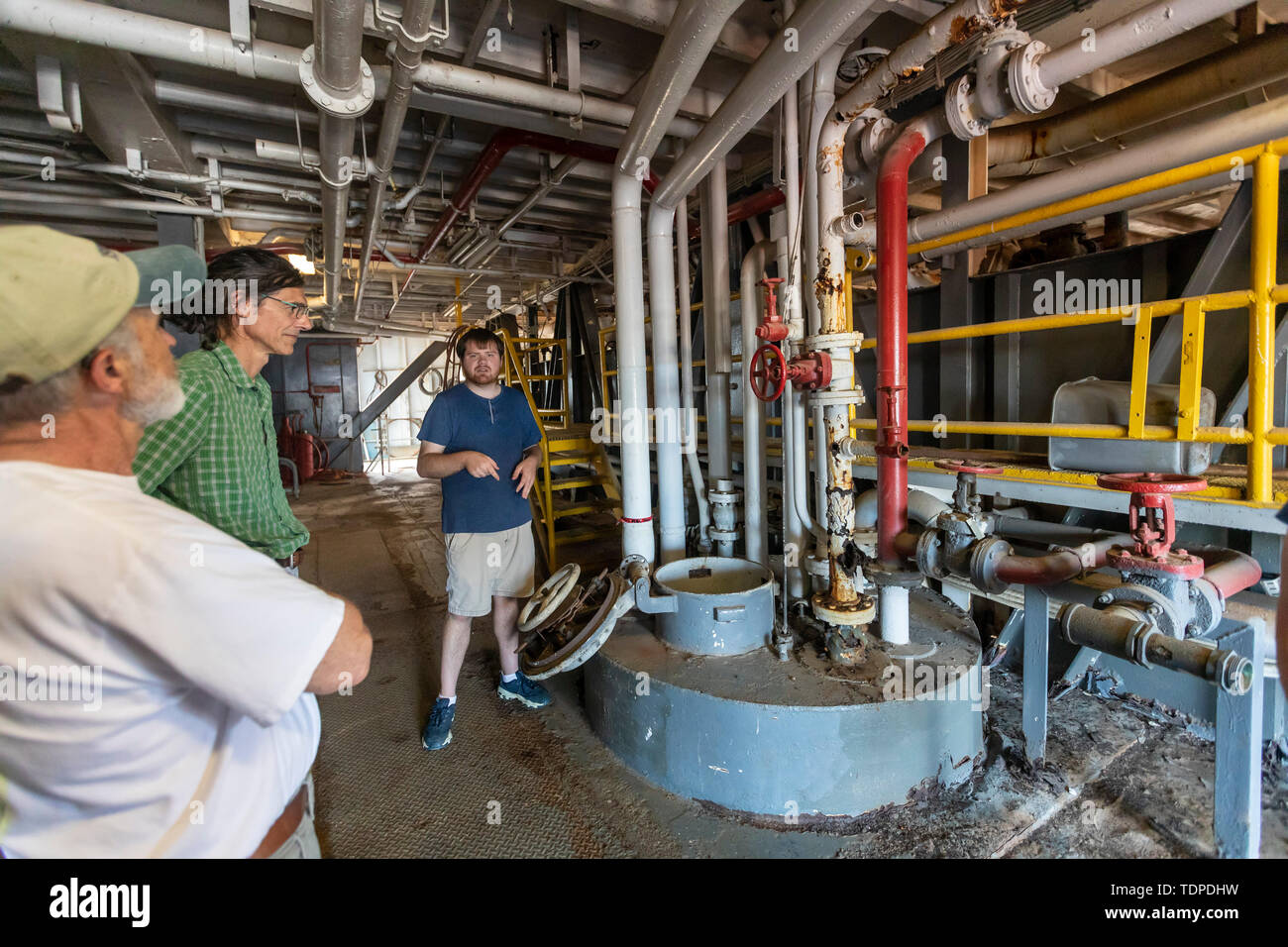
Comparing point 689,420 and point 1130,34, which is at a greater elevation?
point 1130,34

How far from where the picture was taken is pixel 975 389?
11.6ft

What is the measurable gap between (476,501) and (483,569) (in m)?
0.30

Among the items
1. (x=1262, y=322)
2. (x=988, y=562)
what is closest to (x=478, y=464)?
(x=988, y=562)

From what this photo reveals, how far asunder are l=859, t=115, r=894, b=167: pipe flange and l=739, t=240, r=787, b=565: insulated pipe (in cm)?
69

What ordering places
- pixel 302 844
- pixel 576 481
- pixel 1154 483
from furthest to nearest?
pixel 576 481 → pixel 1154 483 → pixel 302 844

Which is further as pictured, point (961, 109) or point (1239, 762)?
point (961, 109)

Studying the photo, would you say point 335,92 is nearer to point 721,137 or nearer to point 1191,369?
point 721,137

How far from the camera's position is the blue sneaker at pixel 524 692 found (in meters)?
2.93

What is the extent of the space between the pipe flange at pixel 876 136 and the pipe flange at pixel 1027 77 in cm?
48

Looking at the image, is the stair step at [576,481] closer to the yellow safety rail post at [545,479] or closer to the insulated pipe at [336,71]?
the yellow safety rail post at [545,479]

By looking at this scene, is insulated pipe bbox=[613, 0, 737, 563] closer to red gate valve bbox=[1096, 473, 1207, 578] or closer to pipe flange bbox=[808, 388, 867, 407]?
pipe flange bbox=[808, 388, 867, 407]

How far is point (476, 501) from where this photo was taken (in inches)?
106

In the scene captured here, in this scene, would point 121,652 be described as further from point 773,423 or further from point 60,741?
point 773,423

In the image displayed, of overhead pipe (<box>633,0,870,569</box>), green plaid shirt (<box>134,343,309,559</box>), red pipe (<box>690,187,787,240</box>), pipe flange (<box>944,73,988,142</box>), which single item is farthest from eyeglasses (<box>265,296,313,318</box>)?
red pipe (<box>690,187,787,240</box>)
